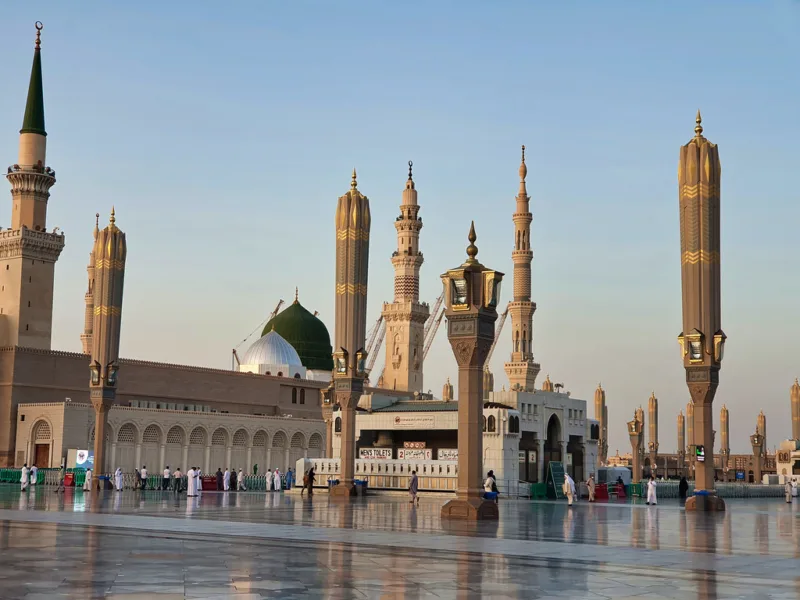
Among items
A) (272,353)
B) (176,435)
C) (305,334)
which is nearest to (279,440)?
(176,435)

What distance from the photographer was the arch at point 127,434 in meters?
64.9

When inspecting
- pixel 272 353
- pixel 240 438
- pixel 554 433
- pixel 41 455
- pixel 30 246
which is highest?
pixel 30 246

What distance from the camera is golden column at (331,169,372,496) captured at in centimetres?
3625

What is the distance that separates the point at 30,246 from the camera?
Answer: 230 feet

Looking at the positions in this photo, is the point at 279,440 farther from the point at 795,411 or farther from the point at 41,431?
the point at 795,411

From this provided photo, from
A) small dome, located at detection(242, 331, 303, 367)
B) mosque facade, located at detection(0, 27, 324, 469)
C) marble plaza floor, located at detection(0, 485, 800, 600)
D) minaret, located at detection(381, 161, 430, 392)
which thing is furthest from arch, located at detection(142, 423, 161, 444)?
marble plaza floor, located at detection(0, 485, 800, 600)

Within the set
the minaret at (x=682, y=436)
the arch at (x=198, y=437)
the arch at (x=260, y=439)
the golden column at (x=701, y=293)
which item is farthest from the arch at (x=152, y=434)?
the minaret at (x=682, y=436)

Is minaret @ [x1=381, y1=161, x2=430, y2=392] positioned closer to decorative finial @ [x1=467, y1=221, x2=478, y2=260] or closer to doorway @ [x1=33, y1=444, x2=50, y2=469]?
doorway @ [x1=33, y1=444, x2=50, y2=469]

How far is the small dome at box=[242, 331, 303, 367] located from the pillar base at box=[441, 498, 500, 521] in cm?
7098

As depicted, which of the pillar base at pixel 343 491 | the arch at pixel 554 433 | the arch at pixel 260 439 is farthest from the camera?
the arch at pixel 260 439

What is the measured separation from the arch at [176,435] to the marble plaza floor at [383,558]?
46.7 m

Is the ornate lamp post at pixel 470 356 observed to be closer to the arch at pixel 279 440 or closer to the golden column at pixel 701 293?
the golden column at pixel 701 293

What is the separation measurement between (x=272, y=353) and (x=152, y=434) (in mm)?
26692

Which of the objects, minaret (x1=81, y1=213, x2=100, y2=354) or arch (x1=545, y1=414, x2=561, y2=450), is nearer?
arch (x1=545, y1=414, x2=561, y2=450)
